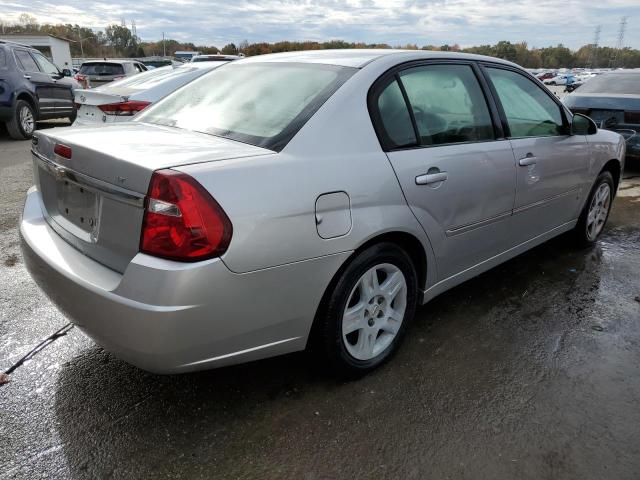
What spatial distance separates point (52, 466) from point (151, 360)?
1.98ft

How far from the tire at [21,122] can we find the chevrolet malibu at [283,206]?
817 centimetres

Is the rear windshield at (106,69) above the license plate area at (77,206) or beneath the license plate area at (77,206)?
above

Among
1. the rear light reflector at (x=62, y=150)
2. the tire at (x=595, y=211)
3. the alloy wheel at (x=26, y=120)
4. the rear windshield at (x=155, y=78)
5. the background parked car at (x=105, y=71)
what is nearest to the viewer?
the rear light reflector at (x=62, y=150)

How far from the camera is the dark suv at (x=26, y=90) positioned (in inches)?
373

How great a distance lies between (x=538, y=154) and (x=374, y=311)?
70.0 inches

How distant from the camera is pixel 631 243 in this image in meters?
4.86

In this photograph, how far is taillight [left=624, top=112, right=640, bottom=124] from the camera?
6875 millimetres

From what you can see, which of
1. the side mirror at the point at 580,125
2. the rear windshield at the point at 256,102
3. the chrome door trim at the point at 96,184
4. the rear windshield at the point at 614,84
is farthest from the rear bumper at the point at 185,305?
the rear windshield at the point at 614,84

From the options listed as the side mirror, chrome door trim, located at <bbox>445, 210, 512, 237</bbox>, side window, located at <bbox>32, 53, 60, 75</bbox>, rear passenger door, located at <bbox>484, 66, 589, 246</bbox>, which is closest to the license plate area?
chrome door trim, located at <bbox>445, 210, 512, 237</bbox>

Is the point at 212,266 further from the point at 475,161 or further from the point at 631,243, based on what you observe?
the point at 631,243

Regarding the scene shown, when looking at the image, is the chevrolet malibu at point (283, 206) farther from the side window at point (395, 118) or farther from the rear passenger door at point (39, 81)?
the rear passenger door at point (39, 81)

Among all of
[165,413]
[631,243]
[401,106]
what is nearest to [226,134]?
[401,106]

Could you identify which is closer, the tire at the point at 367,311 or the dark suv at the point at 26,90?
the tire at the point at 367,311

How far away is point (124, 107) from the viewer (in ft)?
19.7
